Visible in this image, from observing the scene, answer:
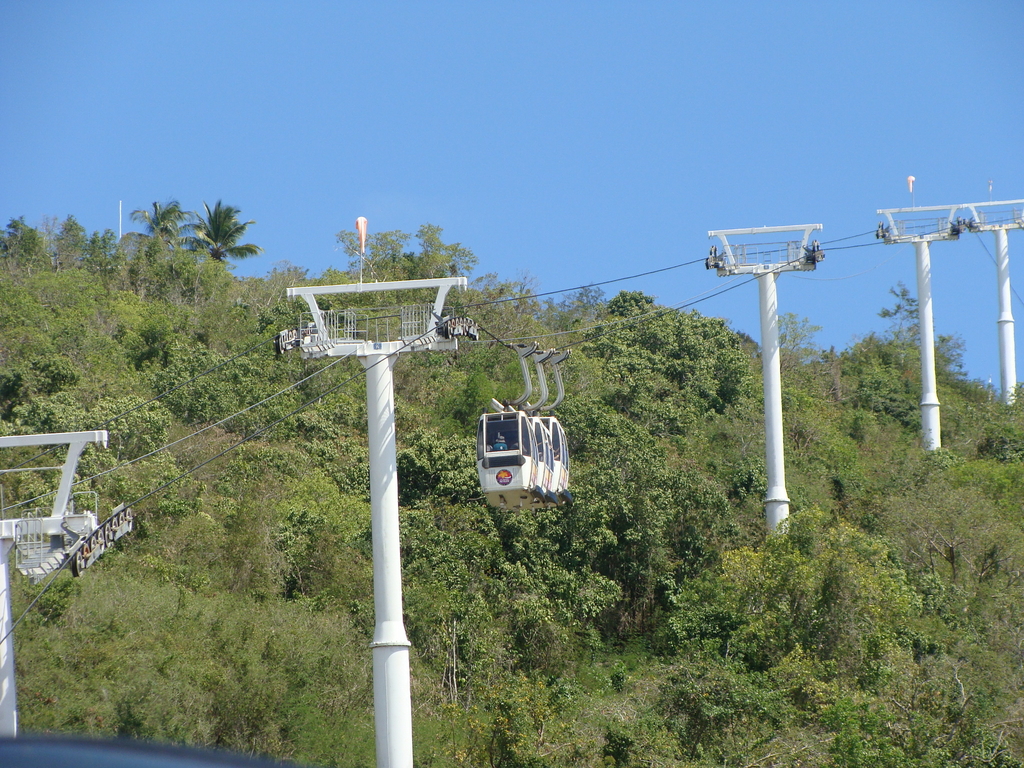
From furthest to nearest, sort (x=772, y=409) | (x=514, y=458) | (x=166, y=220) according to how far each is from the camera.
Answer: (x=166, y=220) → (x=772, y=409) → (x=514, y=458)

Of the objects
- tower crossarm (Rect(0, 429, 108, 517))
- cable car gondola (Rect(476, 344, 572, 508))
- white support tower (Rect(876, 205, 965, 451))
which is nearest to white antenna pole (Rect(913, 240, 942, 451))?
white support tower (Rect(876, 205, 965, 451))

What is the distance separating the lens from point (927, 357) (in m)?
41.6

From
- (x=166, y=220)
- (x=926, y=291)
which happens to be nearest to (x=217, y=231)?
(x=166, y=220)

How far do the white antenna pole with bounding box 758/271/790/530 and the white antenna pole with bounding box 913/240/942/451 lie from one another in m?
9.91

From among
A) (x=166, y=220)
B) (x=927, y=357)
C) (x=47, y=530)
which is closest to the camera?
(x=47, y=530)

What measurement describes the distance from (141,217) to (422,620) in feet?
138

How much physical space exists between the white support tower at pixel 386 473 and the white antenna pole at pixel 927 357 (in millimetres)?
23872

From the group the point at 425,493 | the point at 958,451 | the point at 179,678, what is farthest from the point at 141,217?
the point at 179,678

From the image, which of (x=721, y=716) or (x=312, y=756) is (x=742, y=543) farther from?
(x=312, y=756)

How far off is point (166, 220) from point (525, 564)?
38.5 metres

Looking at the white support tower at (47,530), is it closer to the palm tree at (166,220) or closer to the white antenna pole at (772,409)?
the white antenna pole at (772,409)

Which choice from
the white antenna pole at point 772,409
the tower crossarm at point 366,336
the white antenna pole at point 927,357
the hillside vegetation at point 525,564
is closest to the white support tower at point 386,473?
the tower crossarm at point 366,336

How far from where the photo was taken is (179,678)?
20641 mm

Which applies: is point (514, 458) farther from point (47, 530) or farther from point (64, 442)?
point (47, 530)
